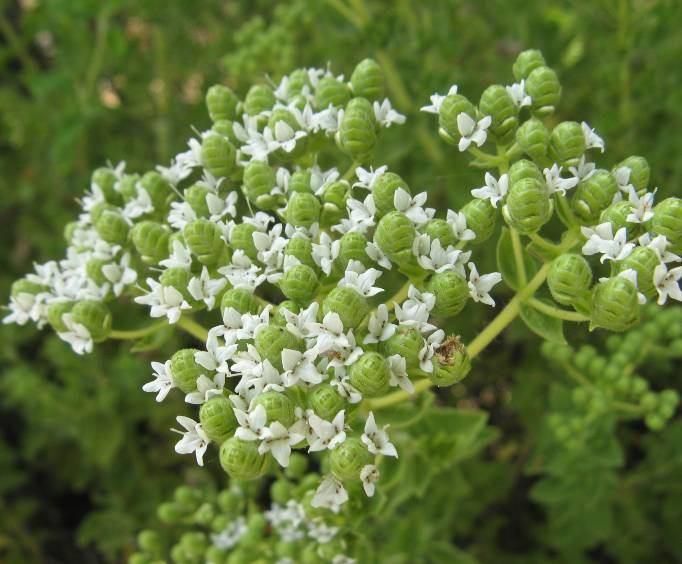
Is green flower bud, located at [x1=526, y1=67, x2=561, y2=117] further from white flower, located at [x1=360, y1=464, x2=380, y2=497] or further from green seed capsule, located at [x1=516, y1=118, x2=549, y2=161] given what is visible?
white flower, located at [x1=360, y1=464, x2=380, y2=497]

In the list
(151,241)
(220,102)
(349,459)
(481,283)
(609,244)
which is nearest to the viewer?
(349,459)

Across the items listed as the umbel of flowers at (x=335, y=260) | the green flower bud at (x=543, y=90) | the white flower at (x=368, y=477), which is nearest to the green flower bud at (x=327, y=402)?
the umbel of flowers at (x=335, y=260)

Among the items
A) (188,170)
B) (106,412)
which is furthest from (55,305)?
(106,412)

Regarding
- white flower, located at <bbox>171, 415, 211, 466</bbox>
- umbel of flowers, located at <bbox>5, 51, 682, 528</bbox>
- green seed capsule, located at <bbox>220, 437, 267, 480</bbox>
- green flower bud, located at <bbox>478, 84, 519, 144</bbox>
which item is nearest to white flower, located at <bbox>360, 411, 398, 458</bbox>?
umbel of flowers, located at <bbox>5, 51, 682, 528</bbox>

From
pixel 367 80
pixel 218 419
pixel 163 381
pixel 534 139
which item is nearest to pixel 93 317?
pixel 163 381

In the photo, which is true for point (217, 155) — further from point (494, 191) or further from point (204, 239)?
point (494, 191)

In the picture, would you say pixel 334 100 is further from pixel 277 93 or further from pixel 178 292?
pixel 178 292
